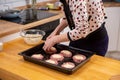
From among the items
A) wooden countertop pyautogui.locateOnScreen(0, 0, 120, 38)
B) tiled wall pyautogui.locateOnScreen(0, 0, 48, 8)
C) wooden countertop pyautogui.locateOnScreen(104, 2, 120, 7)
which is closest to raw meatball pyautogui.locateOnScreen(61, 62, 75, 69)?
wooden countertop pyautogui.locateOnScreen(0, 0, 120, 38)

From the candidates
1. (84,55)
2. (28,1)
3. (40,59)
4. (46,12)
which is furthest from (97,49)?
(28,1)

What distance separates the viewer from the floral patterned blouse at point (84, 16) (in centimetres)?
123

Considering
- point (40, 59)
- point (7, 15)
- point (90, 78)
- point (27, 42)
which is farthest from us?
point (7, 15)

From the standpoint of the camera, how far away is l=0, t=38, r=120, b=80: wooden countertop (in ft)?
3.53

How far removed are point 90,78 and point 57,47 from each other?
1.35 ft

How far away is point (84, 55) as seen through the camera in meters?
1.29

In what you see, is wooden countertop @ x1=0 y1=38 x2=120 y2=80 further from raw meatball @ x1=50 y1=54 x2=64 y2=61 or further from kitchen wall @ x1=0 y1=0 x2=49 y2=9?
kitchen wall @ x1=0 y1=0 x2=49 y2=9

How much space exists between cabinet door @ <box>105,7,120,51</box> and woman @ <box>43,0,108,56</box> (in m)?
1.53

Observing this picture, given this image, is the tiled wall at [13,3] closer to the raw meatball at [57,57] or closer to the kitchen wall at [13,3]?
the kitchen wall at [13,3]

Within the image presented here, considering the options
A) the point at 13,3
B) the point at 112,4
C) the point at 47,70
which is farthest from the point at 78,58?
the point at 112,4

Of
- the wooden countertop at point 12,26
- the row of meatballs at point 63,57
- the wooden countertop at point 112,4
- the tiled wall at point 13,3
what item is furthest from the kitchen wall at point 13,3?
the row of meatballs at point 63,57

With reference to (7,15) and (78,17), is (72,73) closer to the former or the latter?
(78,17)

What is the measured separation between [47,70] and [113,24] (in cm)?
218

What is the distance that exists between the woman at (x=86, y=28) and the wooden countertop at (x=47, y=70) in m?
0.19
